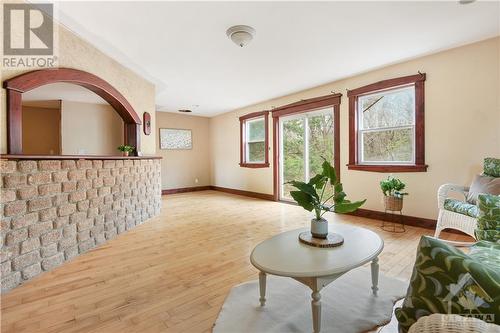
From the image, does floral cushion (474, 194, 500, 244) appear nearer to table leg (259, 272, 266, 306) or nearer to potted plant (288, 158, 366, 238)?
potted plant (288, 158, 366, 238)


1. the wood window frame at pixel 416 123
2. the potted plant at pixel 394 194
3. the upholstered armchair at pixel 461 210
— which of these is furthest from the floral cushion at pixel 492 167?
the potted plant at pixel 394 194

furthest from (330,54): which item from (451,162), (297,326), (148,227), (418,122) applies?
(148,227)

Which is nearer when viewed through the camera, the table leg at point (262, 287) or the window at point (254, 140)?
the table leg at point (262, 287)

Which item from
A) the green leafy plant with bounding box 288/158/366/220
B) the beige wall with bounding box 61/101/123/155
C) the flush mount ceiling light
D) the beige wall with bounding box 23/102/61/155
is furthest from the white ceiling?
the beige wall with bounding box 23/102/61/155

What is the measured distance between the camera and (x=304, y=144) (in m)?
5.02

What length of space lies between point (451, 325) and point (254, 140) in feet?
19.0

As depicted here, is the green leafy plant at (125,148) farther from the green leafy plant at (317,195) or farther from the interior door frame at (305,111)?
the interior door frame at (305,111)

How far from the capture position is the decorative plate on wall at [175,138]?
6.69 metres

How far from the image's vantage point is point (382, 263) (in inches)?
88.7

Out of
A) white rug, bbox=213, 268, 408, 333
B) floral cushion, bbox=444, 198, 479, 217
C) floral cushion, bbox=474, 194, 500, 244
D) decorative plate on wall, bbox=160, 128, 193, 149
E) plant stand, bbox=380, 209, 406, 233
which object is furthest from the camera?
decorative plate on wall, bbox=160, 128, 193, 149

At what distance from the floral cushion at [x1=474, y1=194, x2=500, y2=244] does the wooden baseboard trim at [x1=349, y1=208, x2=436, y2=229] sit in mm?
1794

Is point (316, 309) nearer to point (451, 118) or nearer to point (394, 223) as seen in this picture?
point (394, 223)

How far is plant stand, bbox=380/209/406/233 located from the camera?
3.28 meters

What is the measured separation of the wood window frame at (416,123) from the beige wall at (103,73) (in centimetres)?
346
